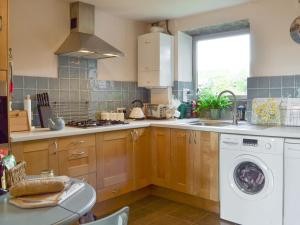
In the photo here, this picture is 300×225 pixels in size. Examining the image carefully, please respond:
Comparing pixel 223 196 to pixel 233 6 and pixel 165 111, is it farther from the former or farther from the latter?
pixel 233 6

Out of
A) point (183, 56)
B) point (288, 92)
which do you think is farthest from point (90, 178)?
point (288, 92)

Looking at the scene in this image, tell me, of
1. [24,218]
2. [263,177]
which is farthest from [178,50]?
[24,218]

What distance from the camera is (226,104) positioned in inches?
133

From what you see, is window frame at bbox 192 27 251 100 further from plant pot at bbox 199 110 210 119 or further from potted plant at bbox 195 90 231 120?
plant pot at bbox 199 110 210 119

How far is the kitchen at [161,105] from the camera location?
2.39 meters

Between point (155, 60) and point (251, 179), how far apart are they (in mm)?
1859

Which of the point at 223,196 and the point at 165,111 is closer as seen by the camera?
the point at 223,196

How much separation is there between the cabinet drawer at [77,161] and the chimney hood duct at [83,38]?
3.25 feet

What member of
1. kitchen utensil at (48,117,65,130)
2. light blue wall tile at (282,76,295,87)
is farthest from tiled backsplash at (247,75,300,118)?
kitchen utensil at (48,117,65,130)

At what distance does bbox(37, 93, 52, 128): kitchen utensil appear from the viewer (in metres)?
2.72

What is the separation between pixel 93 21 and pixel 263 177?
2.41 metres

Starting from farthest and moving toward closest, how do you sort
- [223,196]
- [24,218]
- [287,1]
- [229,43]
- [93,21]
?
1. [229,43]
2. [93,21]
3. [287,1]
4. [223,196]
5. [24,218]

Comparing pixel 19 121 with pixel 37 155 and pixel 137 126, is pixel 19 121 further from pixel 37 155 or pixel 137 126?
pixel 137 126

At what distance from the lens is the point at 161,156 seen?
10.4 ft
